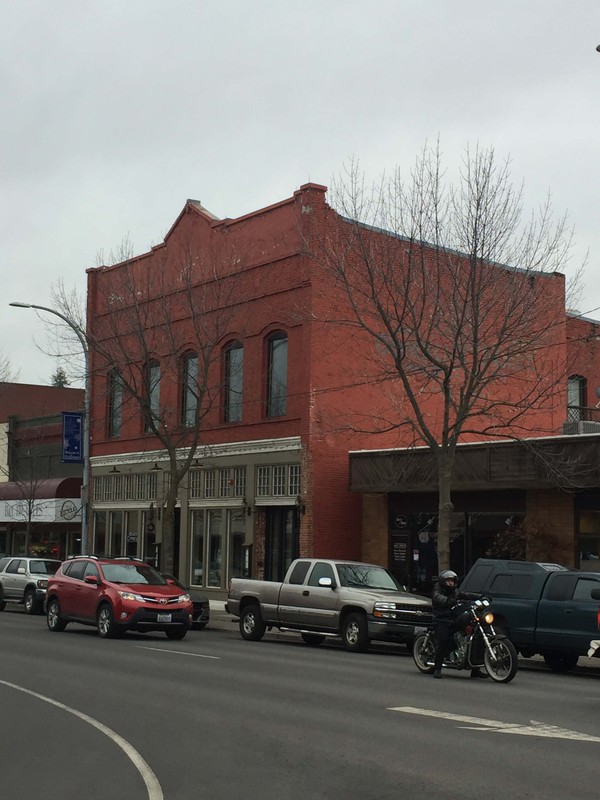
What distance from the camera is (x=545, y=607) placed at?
18.5 meters

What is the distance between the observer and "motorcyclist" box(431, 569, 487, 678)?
15.7 metres

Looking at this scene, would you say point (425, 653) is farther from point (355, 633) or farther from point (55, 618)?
point (55, 618)

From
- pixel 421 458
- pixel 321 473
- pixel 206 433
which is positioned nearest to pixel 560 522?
pixel 421 458

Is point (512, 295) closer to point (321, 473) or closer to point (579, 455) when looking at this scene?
point (579, 455)

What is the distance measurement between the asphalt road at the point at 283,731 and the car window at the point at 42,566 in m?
14.7

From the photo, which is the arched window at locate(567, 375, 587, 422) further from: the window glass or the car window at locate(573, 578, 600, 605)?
the car window at locate(573, 578, 600, 605)

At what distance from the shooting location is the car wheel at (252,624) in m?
23.3

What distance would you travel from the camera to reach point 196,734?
1053cm

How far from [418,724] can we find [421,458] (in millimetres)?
17388

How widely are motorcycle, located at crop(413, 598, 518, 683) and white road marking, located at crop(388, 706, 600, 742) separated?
143 inches

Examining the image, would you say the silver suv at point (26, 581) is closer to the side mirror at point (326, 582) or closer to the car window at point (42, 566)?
the car window at point (42, 566)

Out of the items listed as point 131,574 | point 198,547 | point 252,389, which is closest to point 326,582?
point 131,574


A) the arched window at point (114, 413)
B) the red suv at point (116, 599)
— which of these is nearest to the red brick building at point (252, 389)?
the arched window at point (114, 413)

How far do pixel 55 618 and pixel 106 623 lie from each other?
2284mm
